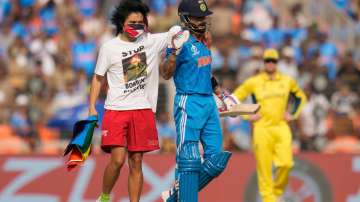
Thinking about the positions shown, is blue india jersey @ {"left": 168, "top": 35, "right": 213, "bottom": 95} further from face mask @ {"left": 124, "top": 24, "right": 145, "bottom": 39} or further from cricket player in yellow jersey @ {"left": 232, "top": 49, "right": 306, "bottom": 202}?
cricket player in yellow jersey @ {"left": 232, "top": 49, "right": 306, "bottom": 202}

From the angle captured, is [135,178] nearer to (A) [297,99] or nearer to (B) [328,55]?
(A) [297,99]

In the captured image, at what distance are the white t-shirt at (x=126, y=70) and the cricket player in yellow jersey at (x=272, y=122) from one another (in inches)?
156

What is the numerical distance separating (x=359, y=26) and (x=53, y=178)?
7.48m

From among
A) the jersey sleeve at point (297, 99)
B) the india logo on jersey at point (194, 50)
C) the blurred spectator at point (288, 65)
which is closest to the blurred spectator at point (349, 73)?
the blurred spectator at point (288, 65)

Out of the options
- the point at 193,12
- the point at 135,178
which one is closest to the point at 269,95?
the point at 135,178

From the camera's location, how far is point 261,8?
763 inches

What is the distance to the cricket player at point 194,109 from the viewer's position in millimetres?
Answer: 9203

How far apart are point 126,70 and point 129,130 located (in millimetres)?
620

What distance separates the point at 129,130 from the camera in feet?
32.3

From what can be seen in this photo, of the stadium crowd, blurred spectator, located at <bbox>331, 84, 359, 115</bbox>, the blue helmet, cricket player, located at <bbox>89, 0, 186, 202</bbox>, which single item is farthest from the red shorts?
blurred spectator, located at <bbox>331, 84, 359, 115</bbox>

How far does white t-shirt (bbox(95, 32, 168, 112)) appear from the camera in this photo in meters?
9.73

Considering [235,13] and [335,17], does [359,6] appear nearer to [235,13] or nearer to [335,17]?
[335,17]

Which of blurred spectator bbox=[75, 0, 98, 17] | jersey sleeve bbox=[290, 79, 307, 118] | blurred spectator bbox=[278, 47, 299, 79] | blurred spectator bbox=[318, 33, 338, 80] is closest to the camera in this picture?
jersey sleeve bbox=[290, 79, 307, 118]

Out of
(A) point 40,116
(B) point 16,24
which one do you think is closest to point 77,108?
(A) point 40,116
